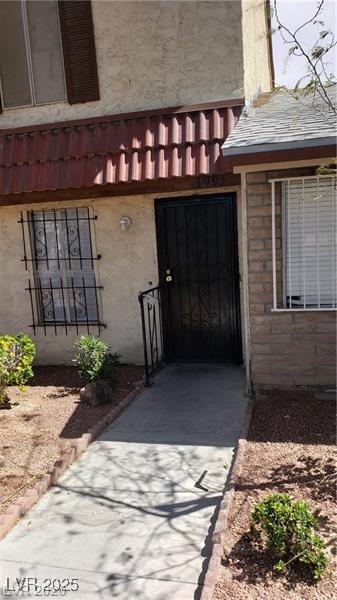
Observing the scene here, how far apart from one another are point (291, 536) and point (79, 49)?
6632 millimetres

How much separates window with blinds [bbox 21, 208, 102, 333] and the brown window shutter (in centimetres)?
167

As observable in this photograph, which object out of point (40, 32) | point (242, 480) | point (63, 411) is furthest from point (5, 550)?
point (40, 32)

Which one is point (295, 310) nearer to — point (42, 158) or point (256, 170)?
point (256, 170)

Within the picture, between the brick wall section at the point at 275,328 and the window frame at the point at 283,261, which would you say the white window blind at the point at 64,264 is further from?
the window frame at the point at 283,261

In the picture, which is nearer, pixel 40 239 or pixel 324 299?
pixel 324 299

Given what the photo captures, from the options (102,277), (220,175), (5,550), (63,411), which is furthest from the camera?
(102,277)

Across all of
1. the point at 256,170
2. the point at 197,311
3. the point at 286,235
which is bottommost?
the point at 197,311

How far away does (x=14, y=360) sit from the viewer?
19.0 feet

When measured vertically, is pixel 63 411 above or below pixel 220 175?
below

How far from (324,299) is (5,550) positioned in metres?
3.90

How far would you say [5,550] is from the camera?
10.6 ft

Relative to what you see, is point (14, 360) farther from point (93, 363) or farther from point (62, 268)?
point (62, 268)

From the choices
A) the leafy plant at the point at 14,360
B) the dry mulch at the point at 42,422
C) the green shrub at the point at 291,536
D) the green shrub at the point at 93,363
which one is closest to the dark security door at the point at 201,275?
the dry mulch at the point at 42,422

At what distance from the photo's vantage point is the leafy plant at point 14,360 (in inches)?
216
